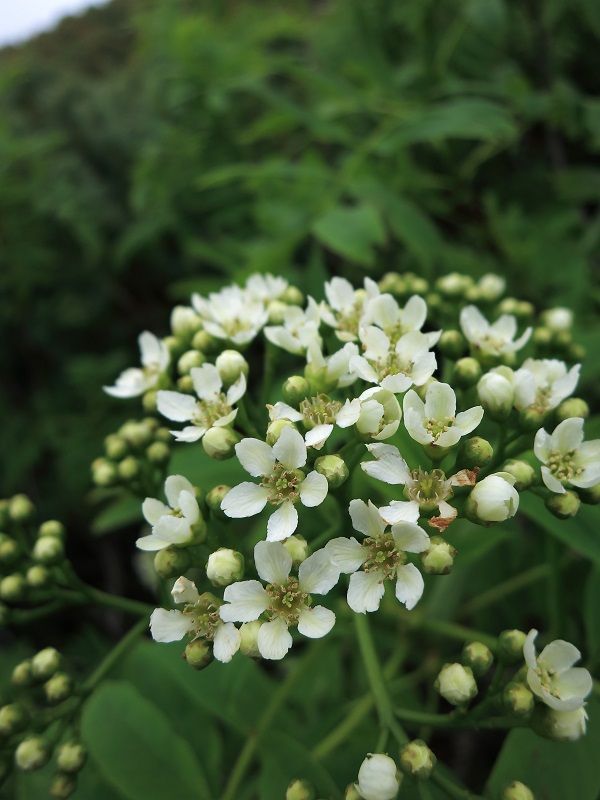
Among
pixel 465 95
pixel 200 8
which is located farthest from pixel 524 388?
pixel 200 8

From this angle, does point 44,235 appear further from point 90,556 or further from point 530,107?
point 530,107

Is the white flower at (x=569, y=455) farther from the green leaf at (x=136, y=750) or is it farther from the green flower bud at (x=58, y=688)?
the green flower bud at (x=58, y=688)

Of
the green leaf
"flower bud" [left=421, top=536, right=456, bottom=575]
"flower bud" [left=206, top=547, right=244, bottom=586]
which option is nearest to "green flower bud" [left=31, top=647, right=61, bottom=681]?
the green leaf

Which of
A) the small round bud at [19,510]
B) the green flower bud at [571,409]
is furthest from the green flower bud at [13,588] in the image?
the green flower bud at [571,409]

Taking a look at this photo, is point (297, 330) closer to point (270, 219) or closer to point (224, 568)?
point (224, 568)

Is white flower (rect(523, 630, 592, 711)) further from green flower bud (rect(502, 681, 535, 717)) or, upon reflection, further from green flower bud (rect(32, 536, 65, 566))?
green flower bud (rect(32, 536, 65, 566))
